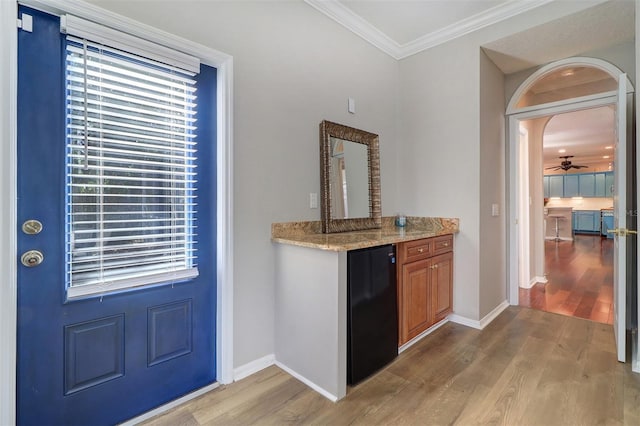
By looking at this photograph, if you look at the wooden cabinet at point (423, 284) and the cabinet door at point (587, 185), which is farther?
the cabinet door at point (587, 185)

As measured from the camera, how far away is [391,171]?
3.24 metres

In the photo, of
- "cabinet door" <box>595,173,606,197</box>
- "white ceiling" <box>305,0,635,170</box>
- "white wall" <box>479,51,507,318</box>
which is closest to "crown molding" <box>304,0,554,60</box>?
"white ceiling" <box>305,0,635,170</box>

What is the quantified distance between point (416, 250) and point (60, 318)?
221cm

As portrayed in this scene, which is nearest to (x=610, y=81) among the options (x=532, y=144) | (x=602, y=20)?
(x=532, y=144)

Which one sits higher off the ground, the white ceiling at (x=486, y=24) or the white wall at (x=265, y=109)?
the white ceiling at (x=486, y=24)

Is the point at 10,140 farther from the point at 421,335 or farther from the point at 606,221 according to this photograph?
the point at 606,221

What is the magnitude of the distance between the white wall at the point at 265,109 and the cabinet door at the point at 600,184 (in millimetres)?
11554

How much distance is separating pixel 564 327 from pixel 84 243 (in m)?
3.71

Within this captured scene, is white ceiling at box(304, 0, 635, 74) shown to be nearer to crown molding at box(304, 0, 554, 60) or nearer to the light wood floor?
crown molding at box(304, 0, 554, 60)

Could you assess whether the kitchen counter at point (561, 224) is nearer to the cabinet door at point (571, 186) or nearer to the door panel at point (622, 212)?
the cabinet door at point (571, 186)

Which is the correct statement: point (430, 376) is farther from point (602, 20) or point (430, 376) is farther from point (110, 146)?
point (602, 20)

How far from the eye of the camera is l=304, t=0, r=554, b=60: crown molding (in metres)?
2.45

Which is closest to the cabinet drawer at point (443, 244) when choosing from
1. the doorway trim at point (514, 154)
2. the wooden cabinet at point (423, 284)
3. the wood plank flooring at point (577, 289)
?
the wooden cabinet at point (423, 284)

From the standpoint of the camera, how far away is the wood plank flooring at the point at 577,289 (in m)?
3.15
